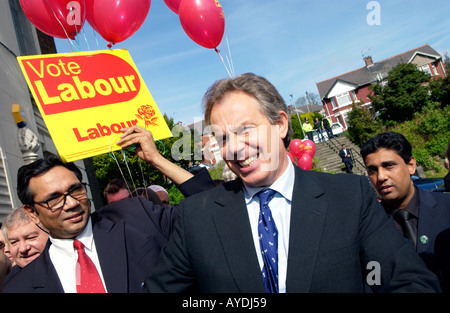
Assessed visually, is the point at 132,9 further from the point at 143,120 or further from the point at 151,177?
the point at 151,177

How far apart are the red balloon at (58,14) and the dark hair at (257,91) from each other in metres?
1.82

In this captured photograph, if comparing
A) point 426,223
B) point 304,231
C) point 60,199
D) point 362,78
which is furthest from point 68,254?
point 362,78

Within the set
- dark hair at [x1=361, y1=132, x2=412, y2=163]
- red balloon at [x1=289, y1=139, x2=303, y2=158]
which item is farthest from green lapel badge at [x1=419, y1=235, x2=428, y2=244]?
red balloon at [x1=289, y1=139, x2=303, y2=158]

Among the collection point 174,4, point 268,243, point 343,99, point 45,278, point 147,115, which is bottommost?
point 268,243

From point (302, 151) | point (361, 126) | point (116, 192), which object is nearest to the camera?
point (116, 192)

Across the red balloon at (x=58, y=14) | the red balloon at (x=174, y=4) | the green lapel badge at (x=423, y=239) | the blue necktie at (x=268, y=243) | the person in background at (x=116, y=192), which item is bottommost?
the green lapel badge at (x=423, y=239)

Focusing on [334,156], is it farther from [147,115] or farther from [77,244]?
[77,244]

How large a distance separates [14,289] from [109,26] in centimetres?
215

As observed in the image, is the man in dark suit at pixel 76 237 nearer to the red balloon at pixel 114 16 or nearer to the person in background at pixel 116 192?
the red balloon at pixel 114 16

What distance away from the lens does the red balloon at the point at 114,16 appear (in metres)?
3.14

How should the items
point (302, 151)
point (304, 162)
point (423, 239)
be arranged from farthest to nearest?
point (302, 151) → point (304, 162) → point (423, 239)

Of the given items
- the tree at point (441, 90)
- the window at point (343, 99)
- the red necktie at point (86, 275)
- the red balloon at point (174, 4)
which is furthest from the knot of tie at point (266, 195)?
the window at point (343, 99)

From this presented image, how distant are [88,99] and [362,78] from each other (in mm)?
52811

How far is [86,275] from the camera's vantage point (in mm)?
1994
